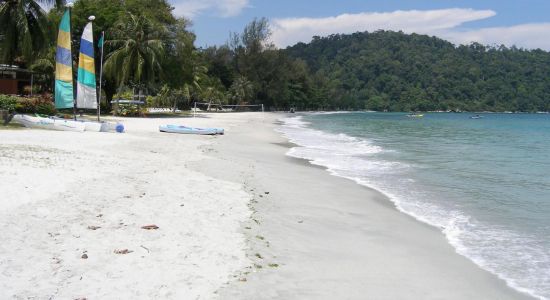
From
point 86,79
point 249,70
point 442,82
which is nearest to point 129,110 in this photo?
point 86,79

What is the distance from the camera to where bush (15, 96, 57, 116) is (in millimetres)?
22719

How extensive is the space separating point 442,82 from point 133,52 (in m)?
156

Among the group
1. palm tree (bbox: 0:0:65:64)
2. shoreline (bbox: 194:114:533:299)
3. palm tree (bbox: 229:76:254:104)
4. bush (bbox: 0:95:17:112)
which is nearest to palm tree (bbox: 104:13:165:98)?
palm tree (bbox: 0:0:65:64)

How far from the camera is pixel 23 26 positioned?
91.2 ft

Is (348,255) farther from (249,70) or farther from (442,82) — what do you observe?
(442,82)

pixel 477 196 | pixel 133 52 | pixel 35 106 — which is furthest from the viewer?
pixel 133 52

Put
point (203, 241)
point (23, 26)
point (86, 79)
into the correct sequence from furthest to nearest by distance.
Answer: point (23, 26) < point (86, 79) < point (203, 241)

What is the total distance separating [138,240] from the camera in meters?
5.89

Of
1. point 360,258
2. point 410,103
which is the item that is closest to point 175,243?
point 360,258

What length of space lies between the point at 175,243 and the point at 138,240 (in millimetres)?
445

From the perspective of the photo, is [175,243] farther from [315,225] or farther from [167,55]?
[167,55]

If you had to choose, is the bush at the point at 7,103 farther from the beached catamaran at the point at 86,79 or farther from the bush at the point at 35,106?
the beached catamaran at the point at 86,79

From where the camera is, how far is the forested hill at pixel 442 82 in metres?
171

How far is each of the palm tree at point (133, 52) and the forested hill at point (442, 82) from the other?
399 feet
